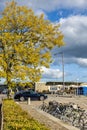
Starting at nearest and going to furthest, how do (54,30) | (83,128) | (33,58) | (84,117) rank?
(83,128) → (84,117) → (33,58) → (54,30)

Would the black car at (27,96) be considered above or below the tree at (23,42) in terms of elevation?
below

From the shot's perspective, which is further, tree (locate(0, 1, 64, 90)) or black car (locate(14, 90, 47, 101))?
black car (locate(14, 90, 47, 101))

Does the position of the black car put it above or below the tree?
below

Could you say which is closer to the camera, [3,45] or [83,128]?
[83,128]

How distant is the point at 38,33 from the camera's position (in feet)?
122

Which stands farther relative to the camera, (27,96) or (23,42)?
(27,96)

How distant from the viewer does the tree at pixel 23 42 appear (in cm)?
3541

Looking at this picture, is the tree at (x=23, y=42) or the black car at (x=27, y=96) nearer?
the tree at (x=23, y=42)

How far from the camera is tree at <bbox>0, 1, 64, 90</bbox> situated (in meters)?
35.4

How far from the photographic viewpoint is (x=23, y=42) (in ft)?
120

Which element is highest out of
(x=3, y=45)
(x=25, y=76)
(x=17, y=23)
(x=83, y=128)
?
(x=17, y=23)

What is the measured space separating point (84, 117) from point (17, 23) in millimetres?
19666

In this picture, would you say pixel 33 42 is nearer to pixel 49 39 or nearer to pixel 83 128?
pixel 49 39

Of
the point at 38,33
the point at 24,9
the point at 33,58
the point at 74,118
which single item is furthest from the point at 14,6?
the point at 74,118
